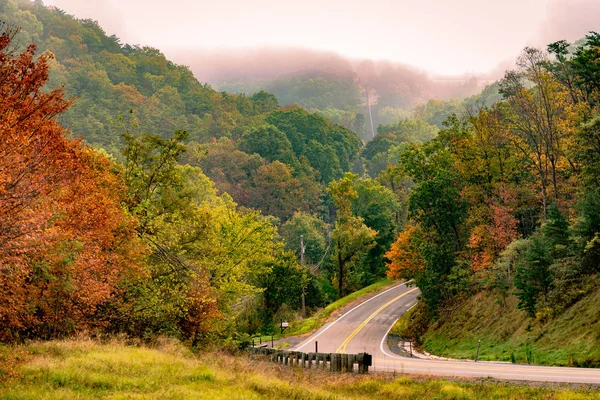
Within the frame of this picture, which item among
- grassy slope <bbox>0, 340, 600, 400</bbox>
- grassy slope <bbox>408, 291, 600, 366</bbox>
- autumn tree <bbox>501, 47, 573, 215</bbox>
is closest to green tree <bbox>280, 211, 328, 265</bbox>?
grassy slope <bbox>408, 291, 600, 366</bbox>

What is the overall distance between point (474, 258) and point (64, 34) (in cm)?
14940

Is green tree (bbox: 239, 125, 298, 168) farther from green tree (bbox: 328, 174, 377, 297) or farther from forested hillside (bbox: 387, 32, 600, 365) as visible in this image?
forested hillside (bbox: 387, 32, 600, 365)

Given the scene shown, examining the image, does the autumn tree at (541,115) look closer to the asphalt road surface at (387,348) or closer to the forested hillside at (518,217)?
the forested hillside at (518,217)

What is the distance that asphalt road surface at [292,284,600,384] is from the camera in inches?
709

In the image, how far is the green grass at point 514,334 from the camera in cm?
2250

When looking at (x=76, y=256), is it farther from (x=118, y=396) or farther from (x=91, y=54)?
(x=91, y=54)

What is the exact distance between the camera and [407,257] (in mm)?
50219

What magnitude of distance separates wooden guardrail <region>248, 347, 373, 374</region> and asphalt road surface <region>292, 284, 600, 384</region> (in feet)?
5.07

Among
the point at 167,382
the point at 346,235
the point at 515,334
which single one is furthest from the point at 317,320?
the point at 167,382

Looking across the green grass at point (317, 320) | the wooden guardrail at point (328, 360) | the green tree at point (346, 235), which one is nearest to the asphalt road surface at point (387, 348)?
the green grass at point (317, 320)

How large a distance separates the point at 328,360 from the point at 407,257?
3039cm

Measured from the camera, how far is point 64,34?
15100 centimetres

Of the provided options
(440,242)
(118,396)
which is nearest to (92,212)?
(118,396)

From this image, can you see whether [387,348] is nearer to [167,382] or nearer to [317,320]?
[317,320]
